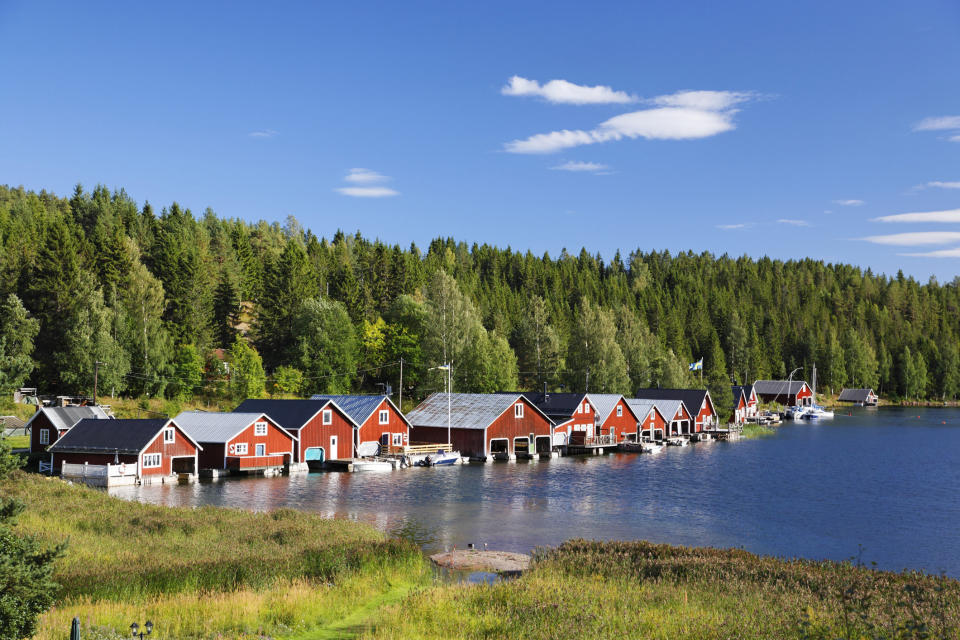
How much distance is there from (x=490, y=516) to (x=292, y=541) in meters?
16.5

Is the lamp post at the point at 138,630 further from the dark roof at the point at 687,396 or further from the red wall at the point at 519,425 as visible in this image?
the dark roof at the point at 687,396

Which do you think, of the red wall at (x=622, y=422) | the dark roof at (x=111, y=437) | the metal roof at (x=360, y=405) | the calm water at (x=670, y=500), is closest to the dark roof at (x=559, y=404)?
the red wall at (x=622, y=422)

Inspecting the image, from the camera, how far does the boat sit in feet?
232

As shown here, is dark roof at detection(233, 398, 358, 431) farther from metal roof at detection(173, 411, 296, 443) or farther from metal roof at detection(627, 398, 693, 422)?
metal roof at detection(627, 398, 693, 422)

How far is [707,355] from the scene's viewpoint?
179 metres

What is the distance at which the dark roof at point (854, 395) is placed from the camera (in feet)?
594

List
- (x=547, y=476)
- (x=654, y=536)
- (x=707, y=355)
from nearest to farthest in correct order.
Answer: (x=654, y=536)
(x=547, y=476)
(x=707, y=355)

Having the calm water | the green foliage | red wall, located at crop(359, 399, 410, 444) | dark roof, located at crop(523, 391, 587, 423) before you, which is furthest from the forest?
the calm water

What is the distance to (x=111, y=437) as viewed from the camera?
2233 inches

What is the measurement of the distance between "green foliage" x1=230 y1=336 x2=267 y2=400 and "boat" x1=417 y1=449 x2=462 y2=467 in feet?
104

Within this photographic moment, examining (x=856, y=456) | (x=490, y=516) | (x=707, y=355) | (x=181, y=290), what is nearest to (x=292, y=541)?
(x=490, y=516)

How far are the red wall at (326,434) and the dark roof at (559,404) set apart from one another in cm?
2235

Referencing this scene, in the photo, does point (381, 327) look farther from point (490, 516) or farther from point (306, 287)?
point (490, 516)

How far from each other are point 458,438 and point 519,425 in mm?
6545
